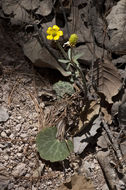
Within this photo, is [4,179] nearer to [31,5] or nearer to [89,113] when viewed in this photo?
[89,113]

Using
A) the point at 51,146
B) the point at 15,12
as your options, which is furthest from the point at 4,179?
the point at 15,12

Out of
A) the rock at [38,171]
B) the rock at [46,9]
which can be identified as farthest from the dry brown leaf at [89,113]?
the rock at [46,9]

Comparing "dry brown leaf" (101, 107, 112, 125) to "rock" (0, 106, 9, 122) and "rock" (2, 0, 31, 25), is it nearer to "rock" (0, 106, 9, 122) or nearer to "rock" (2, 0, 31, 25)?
"rock" (0, 106, 9, 122)

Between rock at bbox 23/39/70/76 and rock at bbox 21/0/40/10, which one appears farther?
rock at bbox 21/0/40/10

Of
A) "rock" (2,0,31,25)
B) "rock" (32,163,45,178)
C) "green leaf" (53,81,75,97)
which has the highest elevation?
"rock" (2,0,31,25)

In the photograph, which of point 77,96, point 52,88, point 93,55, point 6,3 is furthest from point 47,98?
point 6,3

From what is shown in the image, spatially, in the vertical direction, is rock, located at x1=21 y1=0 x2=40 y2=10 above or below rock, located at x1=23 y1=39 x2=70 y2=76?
above

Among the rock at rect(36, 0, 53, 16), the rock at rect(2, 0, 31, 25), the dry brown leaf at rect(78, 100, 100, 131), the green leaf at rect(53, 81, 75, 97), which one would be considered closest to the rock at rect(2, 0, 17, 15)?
the rock at rect(2, 0, 31, 25)

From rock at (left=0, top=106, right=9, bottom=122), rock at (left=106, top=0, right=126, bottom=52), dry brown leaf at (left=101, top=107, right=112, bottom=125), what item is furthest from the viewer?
rock at (left=106, top=0, right=126, bottom=52)
